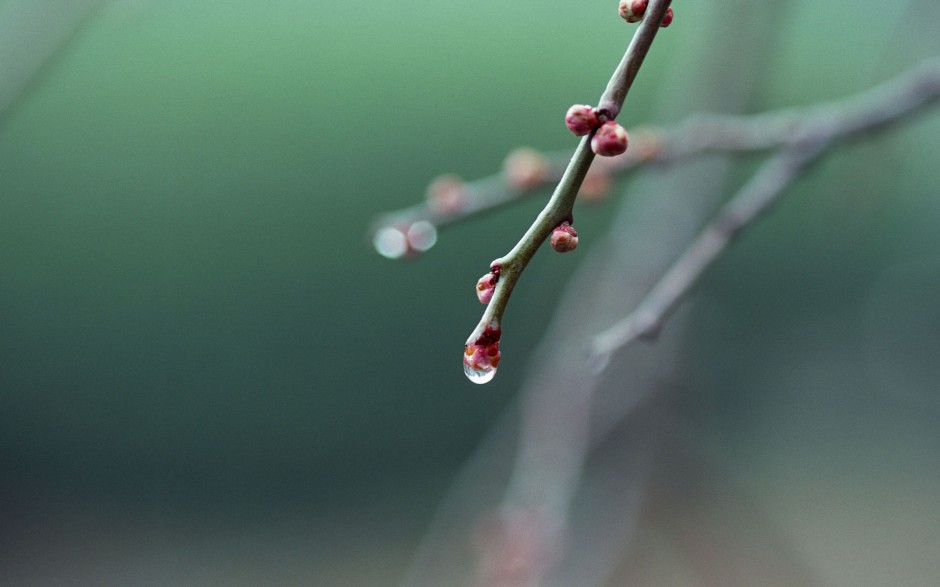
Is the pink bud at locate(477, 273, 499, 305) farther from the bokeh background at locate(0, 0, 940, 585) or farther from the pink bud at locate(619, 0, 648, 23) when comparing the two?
the bokeh background at locate(0, 0, 940, 585)

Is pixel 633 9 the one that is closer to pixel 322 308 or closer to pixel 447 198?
pixel 447 198

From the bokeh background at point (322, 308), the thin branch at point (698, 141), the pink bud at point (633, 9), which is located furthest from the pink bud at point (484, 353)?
the bokeh background at point (322, 308)

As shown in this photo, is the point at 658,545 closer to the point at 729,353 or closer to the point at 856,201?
the point at 729,353

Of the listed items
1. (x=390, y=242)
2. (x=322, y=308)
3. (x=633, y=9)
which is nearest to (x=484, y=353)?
(x=633, y=9)

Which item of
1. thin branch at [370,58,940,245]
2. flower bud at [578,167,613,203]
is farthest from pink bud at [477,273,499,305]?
flower bud at [578,167,613,203]

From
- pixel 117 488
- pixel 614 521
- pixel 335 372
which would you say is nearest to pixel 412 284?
pixel 335 372
